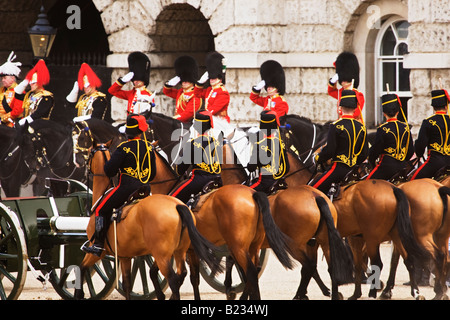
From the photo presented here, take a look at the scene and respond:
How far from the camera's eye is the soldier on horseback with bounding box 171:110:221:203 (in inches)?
379

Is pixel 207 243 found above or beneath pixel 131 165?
beneath

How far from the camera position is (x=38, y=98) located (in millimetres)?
14703

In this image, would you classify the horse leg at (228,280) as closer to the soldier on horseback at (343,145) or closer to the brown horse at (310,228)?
the brown horse at (310,228)

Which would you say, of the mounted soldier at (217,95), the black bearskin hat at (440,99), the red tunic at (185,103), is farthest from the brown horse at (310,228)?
the red tunic at (185,103)

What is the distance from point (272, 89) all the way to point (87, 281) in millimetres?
5007

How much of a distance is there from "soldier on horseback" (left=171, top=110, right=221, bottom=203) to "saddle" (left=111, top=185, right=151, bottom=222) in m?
0.55

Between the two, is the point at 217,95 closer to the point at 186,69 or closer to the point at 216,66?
the point at 216,66

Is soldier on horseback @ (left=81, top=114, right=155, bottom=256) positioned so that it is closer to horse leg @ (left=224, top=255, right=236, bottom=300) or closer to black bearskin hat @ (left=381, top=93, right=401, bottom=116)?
horse leg @ (left=224, top=255, right=236, bottom=300)

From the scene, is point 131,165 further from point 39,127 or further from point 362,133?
point 39,127

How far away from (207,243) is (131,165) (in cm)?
94

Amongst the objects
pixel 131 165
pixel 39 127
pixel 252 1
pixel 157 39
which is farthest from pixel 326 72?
pixel 131 165
